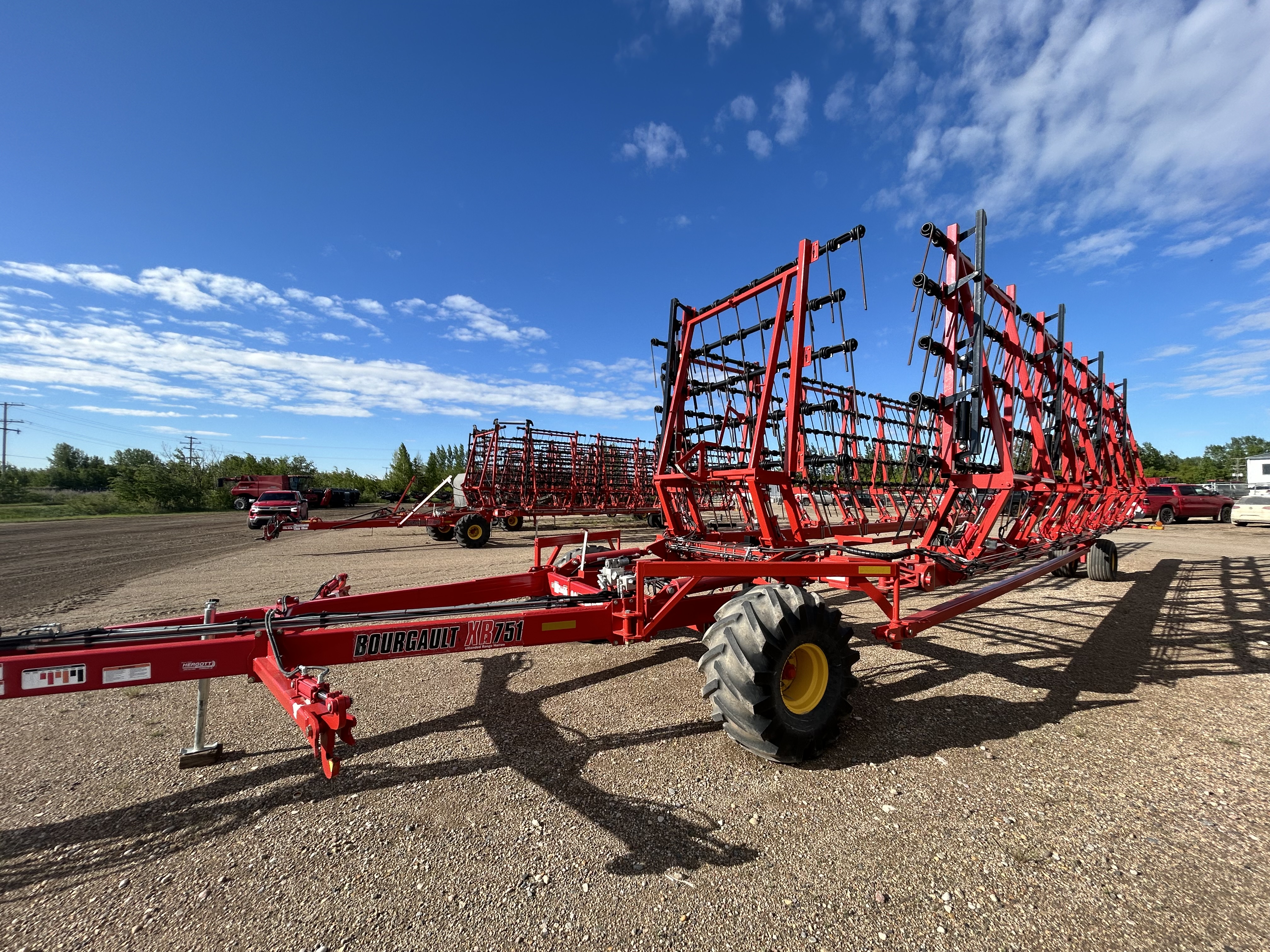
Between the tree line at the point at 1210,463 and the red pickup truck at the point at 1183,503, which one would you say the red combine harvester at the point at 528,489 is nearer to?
the red pickup truck at the point at 1183,503

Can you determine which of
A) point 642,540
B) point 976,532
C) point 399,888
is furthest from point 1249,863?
point 642,540

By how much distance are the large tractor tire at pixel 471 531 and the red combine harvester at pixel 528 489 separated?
0.05 feet

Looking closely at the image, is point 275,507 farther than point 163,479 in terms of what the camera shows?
No

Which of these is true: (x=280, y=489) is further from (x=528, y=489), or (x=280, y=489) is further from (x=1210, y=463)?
(x=1210, y=463)

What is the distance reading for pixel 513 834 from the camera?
2.48 meters

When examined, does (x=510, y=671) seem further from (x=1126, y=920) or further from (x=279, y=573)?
(x=279, y=573)

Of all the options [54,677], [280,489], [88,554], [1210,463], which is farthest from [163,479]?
[1210,463]

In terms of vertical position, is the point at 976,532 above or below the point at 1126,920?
above

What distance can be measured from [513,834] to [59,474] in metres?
98.7

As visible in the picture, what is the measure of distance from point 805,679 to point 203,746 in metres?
3.62

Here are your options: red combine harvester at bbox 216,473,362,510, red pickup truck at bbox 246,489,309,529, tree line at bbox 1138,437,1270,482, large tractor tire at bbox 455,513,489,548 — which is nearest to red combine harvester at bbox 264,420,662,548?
large tractor tire at bbox 455,513,489,548

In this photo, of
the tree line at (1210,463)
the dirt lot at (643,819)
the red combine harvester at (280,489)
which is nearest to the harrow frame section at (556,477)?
the dirt lot at (643,819)

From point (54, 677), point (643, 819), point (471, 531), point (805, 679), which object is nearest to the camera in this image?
point (54, 677)

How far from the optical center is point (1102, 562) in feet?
29.7
